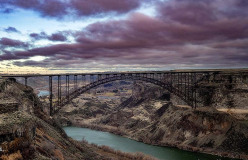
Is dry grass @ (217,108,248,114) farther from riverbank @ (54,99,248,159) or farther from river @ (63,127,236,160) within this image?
river @ (63,127,236,160)

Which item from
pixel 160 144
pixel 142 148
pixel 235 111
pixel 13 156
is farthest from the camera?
pixel 160 144

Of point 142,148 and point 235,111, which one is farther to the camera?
point 142,148

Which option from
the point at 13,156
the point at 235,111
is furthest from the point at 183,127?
the point at 13,156

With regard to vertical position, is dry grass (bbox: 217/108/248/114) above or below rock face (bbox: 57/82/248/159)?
above

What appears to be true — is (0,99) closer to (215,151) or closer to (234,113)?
(215,151)

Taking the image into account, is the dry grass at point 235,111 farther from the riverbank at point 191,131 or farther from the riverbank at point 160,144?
the riverbank at point 160,144

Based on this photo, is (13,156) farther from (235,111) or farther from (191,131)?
(235,111)

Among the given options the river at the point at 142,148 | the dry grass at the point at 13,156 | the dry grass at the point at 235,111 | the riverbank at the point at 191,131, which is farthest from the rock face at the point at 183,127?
the dry grass at the point at 13,156

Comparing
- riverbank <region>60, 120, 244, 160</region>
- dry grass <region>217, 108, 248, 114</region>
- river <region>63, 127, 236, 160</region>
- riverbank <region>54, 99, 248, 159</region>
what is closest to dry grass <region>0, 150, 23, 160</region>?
river <region>63, 127, 236, 160</region>
